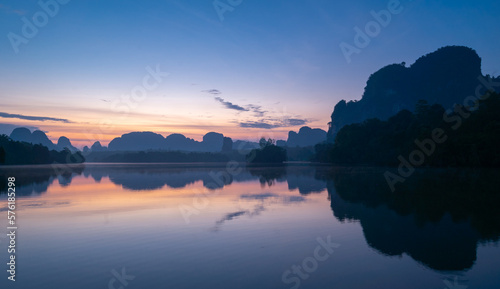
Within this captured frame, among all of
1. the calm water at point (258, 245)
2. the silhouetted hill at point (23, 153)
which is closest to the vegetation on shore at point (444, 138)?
the calm water at point (258, 245)

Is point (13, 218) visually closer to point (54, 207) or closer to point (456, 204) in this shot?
point (54, 207)

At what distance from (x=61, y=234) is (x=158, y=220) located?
14.7 ft

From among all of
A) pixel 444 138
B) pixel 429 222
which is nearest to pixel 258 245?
pixel 429 222

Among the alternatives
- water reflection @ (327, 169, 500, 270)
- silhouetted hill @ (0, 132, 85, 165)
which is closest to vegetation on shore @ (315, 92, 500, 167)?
water reflection @ (327, 169, 500, 270)

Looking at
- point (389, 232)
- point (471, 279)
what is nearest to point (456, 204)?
point (389, 232)

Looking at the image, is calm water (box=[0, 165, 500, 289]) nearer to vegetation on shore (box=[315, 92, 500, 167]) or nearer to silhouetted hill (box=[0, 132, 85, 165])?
vegetation on shore (box=[315, 92, 500, 167])

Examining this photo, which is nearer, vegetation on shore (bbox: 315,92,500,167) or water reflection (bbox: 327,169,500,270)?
water reflection (bbox: 327,169,500,270)

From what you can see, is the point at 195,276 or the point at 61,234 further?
the point at 61,234

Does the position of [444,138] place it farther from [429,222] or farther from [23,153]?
[23,153]

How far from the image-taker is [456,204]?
784 inches

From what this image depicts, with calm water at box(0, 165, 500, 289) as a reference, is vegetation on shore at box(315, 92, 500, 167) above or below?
above

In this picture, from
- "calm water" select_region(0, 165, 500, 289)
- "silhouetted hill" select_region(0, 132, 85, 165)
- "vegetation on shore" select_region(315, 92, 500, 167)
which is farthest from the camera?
"silhouetted hill" select_region(0, 132, 85, 165)

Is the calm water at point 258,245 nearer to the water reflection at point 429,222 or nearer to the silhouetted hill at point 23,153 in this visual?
the water reflection at point 429,222

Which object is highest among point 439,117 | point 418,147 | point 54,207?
point 439,117
